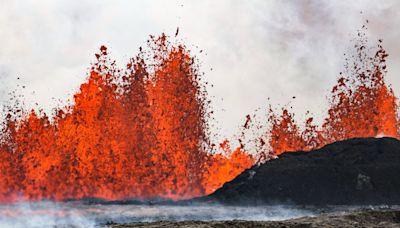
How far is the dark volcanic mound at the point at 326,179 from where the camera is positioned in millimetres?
28672

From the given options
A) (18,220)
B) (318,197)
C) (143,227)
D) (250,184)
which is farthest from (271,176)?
(143,227)

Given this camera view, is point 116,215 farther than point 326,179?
No

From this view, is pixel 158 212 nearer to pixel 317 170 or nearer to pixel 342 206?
pixel 342 206

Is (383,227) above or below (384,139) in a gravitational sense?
below

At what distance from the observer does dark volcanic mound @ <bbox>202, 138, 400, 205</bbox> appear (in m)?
28.7

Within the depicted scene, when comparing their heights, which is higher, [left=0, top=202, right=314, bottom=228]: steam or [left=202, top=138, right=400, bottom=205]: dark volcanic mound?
[left=202, top=138, right=400, bottom=205]: dark volcanic mound

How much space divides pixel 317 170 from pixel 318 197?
2464 millimetres

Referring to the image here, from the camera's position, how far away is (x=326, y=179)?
98.3ft

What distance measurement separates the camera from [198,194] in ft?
142

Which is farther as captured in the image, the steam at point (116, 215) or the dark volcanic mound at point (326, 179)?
the dark volcanic mound at point (326, 179)

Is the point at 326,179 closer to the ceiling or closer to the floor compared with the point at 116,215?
closer to the ceiling

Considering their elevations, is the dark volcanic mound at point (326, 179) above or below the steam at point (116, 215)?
above

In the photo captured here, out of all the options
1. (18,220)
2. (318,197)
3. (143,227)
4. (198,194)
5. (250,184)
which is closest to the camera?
(143,227)

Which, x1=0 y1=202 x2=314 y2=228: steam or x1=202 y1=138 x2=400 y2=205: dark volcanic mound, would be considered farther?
x1=202 y1=138 x2=400 y2=205: dark volcanic mound
